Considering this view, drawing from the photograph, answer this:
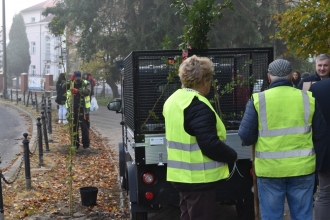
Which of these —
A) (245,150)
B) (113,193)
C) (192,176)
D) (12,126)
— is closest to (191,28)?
(245,150)

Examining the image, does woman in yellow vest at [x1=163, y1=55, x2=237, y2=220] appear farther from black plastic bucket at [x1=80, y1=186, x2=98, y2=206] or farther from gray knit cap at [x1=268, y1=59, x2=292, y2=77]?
black plastic bucket at [x1=80, y1=186, x2=98, y2=206]

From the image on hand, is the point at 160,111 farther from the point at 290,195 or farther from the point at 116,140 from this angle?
the point at 116,140

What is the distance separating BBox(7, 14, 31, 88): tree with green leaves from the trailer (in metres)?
76.4

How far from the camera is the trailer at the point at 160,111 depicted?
5.99 metres

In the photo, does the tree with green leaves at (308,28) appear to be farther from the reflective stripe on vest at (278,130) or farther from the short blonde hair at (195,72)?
the short blonde hair at (195,72)

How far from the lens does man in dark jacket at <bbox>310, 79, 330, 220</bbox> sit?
202 inches

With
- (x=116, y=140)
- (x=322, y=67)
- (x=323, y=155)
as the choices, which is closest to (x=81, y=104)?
(x=116, y=140)

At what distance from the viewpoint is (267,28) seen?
30.3 metres

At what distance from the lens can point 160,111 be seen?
6164 mm

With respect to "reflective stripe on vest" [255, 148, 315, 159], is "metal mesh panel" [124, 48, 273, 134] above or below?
above

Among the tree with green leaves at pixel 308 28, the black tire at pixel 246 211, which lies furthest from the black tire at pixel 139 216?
the tree with green leaves at pixel 308 28

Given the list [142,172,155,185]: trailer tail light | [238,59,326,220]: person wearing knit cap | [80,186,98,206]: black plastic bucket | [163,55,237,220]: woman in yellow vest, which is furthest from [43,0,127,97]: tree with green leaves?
[163,55,237,220]: woman in yellow vest

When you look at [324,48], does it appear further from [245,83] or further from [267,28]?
[267,28]

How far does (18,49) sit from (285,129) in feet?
259
